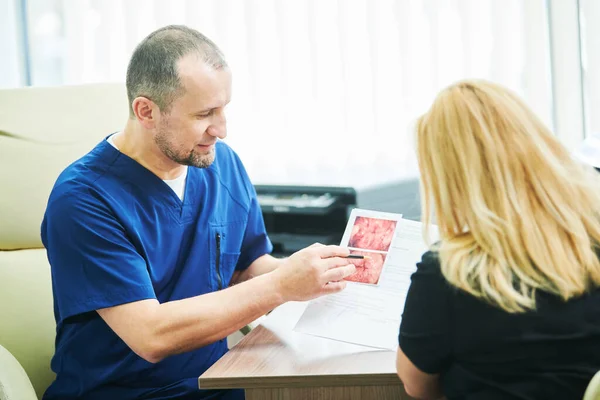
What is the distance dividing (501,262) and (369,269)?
1.34 ft

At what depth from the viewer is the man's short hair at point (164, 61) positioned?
4.72 ft

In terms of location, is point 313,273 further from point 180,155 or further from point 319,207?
point 319,207

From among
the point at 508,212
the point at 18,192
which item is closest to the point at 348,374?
the point at 508,212

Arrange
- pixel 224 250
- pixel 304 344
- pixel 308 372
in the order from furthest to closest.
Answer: pixel 224 250
pixel 304 344
pixel 308 372

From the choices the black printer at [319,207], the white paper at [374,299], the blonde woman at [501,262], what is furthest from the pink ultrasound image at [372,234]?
the black printer at [319,207]

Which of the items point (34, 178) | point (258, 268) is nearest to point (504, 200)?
point (258, 268)

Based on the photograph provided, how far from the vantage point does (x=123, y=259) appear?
134 cm

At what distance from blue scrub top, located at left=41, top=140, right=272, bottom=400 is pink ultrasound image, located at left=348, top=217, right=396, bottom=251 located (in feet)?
1.17

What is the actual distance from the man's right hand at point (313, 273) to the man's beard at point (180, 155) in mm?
318

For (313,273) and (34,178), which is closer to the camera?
(313,273)

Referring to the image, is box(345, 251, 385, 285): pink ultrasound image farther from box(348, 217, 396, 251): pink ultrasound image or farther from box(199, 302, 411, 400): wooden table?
box(199, 302, 411, 400): wooden table

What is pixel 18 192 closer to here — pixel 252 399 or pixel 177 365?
pixel 177 365

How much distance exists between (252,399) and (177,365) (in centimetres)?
32

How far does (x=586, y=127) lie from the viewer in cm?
243
